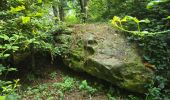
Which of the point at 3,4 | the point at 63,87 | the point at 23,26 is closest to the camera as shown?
the point at 23,26

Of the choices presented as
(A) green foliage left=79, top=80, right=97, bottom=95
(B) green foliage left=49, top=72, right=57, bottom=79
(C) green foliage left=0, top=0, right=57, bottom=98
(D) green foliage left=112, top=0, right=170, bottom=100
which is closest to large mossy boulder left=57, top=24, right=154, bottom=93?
(D) green foliage left=112, top=0, right=170, bottom=100

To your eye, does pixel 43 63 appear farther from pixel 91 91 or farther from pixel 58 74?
pixel 91 91

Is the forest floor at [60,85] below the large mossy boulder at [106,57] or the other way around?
below

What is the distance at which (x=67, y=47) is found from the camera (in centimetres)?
554

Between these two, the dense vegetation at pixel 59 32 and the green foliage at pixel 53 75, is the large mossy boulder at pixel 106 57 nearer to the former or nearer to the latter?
the dense vegetation at pixel 59 32

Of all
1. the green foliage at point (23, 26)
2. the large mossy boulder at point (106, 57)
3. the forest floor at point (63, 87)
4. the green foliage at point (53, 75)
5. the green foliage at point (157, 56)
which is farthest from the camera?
the green foliage at point (53, 75)

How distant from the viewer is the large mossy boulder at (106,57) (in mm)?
4590

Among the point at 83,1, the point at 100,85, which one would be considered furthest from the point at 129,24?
the point at 83,1

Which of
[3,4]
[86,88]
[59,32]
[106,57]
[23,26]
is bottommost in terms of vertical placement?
[86,88]

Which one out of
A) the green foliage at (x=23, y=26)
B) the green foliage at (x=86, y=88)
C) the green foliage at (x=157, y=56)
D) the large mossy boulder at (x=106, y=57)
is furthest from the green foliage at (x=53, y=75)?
the green foliage at (x=157, y=56)

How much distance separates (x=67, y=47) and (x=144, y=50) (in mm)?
1896

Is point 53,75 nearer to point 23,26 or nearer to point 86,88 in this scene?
point 86,88

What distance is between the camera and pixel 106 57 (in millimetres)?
4855

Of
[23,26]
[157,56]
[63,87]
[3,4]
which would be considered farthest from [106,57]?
[3,4]
